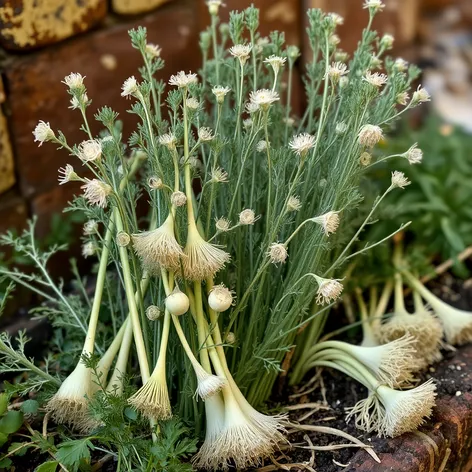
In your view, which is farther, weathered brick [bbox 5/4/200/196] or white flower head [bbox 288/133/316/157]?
weathered brick [bbox 5/4/200/196]

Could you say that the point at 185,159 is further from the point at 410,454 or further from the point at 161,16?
the point at 161,16

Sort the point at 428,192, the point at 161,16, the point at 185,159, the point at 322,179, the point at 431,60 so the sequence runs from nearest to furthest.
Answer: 1. the point at 185,159
2. the point at 322,179
3. the point at 161,16
4. the point at 428,192
5. the point at 431,60

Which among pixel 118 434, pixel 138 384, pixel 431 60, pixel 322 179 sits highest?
pixel 322 179

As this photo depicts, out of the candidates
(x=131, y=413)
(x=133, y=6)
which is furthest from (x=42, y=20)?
(x=131, y=413)

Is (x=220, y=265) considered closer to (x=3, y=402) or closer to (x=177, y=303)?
(x=177, y=303)

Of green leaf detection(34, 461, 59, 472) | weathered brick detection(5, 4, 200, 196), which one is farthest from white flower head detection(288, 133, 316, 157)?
weathered brick detection(5, 4, 200, 196)

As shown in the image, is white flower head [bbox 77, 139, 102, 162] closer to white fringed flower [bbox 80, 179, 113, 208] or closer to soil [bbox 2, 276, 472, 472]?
white fringed flower [bbox 80, 179, 113, 208]

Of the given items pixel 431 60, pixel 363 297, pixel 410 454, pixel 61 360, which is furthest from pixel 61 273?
pixel 431 60

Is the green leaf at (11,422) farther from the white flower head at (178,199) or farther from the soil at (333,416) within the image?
the white flower head at (178,199)
